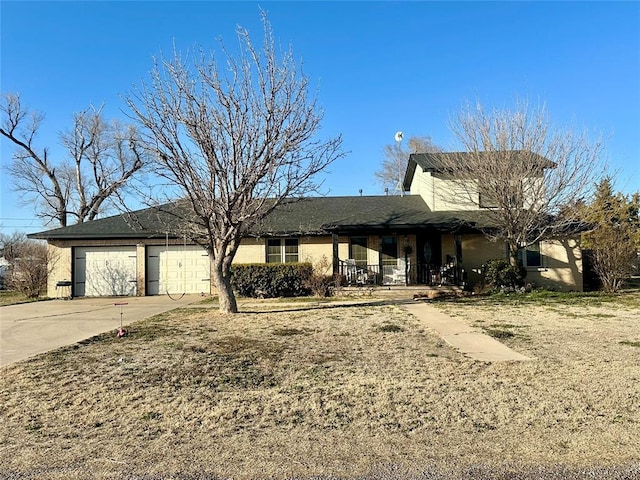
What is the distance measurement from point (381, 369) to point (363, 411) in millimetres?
1742

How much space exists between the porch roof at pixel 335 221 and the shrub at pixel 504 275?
5.58 feet

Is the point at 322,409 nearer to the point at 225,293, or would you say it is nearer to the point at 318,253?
the point at 225,293

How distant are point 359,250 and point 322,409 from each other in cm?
1517

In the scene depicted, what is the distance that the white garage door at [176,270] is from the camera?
66.2 ft

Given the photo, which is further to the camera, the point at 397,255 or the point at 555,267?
the point at 397,255

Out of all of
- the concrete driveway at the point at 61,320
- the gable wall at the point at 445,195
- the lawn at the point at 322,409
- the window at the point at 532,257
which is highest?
the gable wall at the point at 445,195

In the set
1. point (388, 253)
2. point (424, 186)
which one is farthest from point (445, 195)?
point (388, 253)

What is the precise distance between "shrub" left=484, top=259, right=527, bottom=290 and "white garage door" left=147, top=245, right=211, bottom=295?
1120 centimetres

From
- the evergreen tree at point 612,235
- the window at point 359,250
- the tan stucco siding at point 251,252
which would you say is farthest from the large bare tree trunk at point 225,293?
the evergreen tree at point 612,235

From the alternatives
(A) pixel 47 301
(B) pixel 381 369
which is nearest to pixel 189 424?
(B) pixel 381 369

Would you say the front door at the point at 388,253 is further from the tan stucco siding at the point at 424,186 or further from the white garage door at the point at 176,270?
the white garage door at the point at 176,270

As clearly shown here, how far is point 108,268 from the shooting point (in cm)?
2011

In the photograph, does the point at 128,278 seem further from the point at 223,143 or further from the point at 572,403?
the point at 572,403

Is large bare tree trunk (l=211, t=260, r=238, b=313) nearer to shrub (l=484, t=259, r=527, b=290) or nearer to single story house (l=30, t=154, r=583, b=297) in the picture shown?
single story house (l=30, t=154, r=583, b=297)
